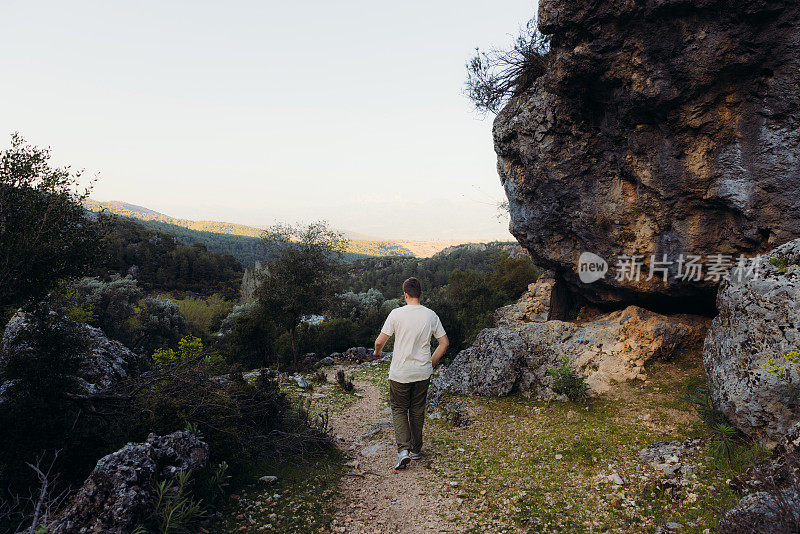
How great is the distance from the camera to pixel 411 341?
6215 millimetres

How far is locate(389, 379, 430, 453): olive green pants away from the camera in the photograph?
6359 mm

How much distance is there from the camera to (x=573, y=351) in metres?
10.3

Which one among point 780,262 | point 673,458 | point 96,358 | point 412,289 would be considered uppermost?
point 780,262

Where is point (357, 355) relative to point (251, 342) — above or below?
below

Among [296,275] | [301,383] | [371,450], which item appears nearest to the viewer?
[371,450]

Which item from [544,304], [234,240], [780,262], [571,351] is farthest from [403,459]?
[234,240]

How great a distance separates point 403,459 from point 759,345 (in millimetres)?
5315

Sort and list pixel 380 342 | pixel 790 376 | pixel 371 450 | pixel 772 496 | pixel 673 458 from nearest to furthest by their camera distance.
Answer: pixel 772 496
pixel 790 376
pixel 673 458
pixel 380 342
pixel 371 450

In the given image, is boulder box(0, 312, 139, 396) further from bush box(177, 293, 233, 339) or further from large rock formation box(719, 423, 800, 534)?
bush box(177, 293, 233, 339)

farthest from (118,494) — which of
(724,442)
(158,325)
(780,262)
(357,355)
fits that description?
(158,325)

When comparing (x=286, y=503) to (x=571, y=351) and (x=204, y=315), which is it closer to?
(x=571, y=351)

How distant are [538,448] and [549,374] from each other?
3.20 m

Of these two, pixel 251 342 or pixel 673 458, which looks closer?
pixel 673 458

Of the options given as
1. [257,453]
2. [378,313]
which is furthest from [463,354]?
[378,313]
